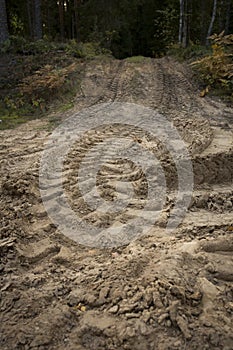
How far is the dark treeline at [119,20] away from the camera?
15555mm

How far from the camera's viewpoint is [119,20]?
17469mm

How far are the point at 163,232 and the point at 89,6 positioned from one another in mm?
16819

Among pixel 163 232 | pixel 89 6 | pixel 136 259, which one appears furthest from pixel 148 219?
pixel 89 6

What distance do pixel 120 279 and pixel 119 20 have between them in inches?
694

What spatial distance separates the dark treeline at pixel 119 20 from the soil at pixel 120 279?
41.6 ft

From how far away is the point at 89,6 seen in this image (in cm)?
1691

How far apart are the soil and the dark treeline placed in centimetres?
1267

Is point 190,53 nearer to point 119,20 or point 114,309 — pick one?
point 119,20

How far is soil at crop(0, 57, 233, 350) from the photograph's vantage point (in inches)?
84.4

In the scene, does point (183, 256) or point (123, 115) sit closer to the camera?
point (183, 256)

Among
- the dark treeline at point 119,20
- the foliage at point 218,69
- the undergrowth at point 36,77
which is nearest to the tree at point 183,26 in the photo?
the dark treeline at point 119,20

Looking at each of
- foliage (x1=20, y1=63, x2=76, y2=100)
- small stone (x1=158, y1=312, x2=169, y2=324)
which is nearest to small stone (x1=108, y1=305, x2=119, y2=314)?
small stone (x1=158, y1=312, x2=169, y2=324)

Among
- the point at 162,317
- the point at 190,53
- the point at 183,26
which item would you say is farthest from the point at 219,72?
the point at 162,317

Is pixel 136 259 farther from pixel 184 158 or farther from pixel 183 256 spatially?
pixel 184 158
